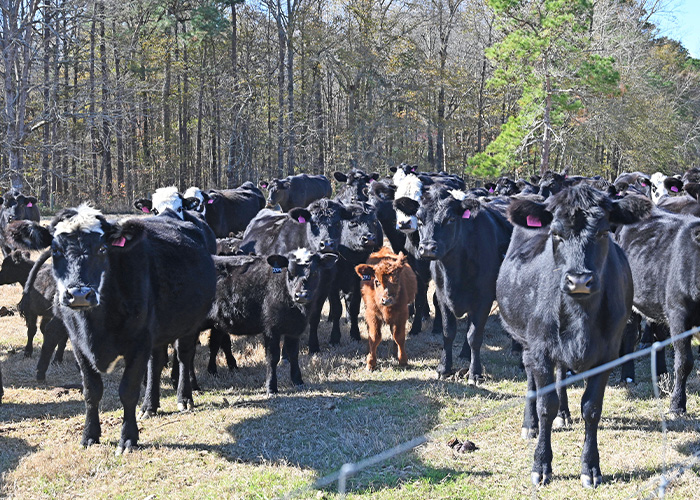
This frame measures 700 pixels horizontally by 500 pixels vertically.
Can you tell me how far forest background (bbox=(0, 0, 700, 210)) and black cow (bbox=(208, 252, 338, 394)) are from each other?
22573mm

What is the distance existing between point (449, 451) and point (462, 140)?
3879 cm

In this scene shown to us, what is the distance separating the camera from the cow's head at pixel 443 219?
749 cm

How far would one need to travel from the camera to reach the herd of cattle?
4738 mm

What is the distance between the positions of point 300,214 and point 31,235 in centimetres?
443

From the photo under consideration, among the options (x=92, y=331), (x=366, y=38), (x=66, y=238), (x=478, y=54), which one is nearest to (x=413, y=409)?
(x=92, y=331)

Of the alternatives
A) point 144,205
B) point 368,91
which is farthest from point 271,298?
point 368,91

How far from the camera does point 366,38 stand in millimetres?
34875

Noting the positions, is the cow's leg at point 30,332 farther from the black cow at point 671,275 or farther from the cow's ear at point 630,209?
the black cow at point 671,275

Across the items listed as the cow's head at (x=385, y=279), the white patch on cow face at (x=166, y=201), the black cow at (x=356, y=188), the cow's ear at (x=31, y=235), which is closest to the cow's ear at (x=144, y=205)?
the white patch on cow face at (x=166, y=201)

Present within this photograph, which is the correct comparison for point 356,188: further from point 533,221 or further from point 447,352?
point 533,221

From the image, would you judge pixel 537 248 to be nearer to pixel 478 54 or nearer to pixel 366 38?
pixel 366 38

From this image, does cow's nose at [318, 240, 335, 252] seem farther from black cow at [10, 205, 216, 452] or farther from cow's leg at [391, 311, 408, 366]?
black cow at [10, 205, 216, 452]

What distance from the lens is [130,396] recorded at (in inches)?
223

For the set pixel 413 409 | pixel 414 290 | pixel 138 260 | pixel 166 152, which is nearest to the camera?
pixel 138 260
